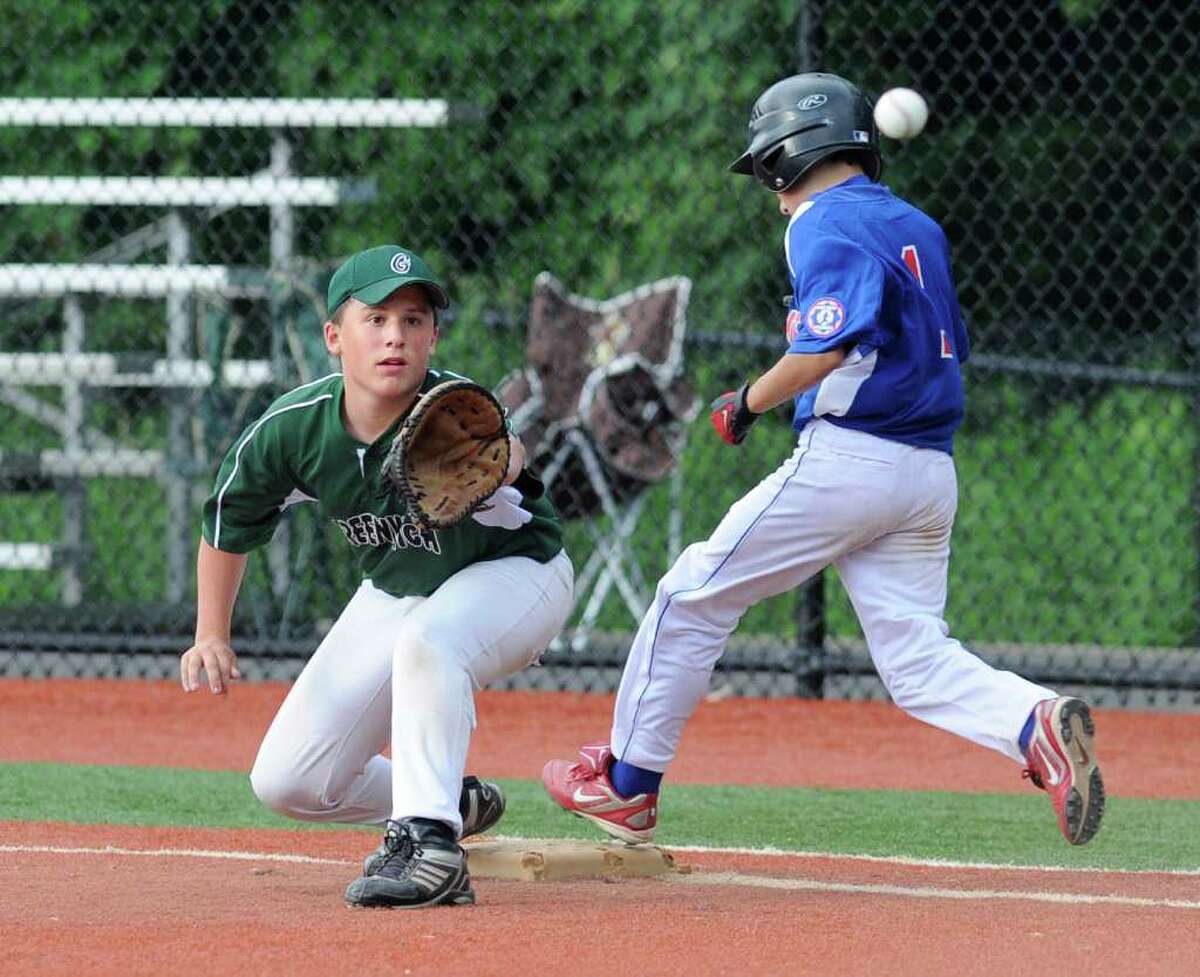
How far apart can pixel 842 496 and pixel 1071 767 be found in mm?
768

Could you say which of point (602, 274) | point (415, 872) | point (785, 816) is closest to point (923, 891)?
point (415, 872)

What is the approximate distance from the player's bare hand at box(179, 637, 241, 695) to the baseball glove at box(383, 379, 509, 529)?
0.47 meters

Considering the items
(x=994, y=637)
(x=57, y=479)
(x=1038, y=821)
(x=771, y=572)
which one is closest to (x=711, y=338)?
(x=994, y=637)

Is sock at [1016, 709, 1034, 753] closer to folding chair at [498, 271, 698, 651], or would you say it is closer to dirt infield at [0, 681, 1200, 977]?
dirt infield at [0, 681, 1200, 977]

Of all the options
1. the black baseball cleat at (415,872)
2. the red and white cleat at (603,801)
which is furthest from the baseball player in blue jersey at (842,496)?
the black baseball cleat at (415,872)

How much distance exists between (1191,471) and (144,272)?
519cm

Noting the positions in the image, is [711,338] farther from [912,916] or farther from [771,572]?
[912,916]

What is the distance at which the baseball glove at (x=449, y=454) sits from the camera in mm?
3805

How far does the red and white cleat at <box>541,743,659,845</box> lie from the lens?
14.6 feet

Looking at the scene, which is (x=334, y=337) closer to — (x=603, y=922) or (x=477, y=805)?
(x=477, y=805)

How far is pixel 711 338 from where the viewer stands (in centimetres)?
938

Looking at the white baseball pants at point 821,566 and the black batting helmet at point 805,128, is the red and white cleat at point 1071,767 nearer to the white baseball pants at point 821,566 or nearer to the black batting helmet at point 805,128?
the white baseball pants at point 821,566

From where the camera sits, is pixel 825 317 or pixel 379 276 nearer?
pixel 379 276

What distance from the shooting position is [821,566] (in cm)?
455
